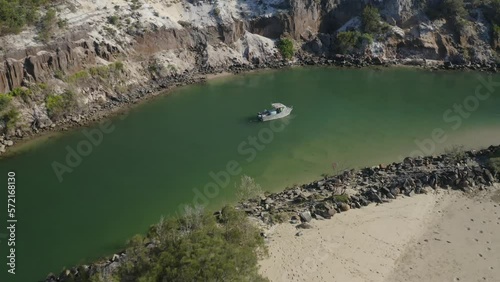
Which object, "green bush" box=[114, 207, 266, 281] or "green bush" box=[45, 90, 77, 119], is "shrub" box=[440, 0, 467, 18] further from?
"green bush" box=[114, 207, 266, 281]

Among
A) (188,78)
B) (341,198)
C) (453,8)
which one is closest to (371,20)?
(453,8)

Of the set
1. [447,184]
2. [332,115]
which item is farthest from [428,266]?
[332,115]

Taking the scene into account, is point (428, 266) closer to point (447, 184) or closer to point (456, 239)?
point (456, 239)

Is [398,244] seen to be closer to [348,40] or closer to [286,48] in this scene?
[286,48]

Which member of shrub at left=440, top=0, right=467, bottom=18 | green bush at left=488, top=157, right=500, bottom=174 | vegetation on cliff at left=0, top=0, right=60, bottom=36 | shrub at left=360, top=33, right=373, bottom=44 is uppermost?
vegetation on cliff at left=0, top=0, right=60, bottom=36

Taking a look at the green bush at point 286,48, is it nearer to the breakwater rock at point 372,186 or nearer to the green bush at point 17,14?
the breakwater rock at point 372,186

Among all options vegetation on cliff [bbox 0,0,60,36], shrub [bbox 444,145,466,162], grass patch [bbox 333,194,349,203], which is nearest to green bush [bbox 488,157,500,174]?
shrub [bbox 444,145,466,162]
